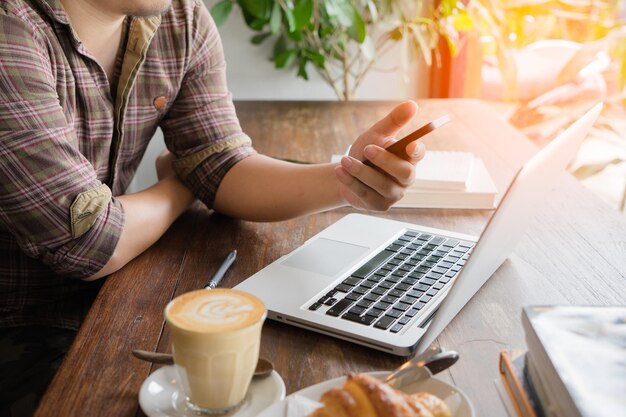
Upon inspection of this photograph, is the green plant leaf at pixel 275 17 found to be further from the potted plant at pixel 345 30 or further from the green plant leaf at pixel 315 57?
the green plant leaf at pixel 315 57

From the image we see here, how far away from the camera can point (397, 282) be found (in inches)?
34.3

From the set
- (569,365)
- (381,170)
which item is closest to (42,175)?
(381,170)

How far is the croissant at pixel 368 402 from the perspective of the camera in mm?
504

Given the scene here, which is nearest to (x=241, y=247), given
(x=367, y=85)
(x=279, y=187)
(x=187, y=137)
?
(x=279, y=187)

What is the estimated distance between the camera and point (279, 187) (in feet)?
3.78

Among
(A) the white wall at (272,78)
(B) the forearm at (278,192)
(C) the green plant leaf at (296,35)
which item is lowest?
(A) the white wall at (272,78)

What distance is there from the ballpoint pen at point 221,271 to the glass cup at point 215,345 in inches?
10.5

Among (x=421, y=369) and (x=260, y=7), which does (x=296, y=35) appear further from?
(x=421, y=369)

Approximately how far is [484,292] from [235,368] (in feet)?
1.34

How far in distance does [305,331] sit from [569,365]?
12.8 inches

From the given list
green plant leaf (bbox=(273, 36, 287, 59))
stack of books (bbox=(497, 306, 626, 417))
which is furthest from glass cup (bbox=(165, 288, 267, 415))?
green plant leaf (bbox=(273, 36, 287, 59))

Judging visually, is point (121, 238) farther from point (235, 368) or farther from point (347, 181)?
point (235, 368)

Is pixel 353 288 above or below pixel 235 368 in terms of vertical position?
below

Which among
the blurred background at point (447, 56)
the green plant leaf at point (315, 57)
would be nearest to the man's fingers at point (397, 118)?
the blurred background at point (447, 56)
